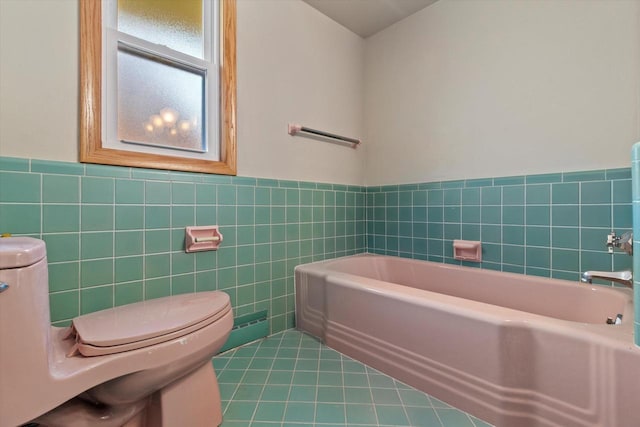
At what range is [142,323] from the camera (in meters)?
0.89

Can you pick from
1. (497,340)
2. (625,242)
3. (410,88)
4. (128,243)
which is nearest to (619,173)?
(625,242)

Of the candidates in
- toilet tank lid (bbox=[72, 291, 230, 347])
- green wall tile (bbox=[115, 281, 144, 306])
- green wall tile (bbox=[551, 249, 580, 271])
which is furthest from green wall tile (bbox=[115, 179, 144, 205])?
green wall tile (bbox=[551, 249, 580, 271])

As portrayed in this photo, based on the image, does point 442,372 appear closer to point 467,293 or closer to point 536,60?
point 467,293

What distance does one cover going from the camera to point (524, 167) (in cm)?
160

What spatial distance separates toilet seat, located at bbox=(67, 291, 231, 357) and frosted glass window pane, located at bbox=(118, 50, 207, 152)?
79 cm

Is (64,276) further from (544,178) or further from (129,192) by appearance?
(544,178)

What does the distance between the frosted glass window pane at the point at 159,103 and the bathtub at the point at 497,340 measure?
106 centimetres

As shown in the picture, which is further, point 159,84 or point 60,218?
point 159,84

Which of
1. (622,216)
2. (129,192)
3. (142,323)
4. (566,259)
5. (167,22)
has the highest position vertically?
(167,22)

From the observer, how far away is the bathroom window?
3.88 feet

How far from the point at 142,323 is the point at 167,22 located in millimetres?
1461

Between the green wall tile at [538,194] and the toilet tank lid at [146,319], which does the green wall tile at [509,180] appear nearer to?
the green wall tile at [538,194]

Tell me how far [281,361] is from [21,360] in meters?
1.04

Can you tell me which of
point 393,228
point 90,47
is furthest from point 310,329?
point 90,47
